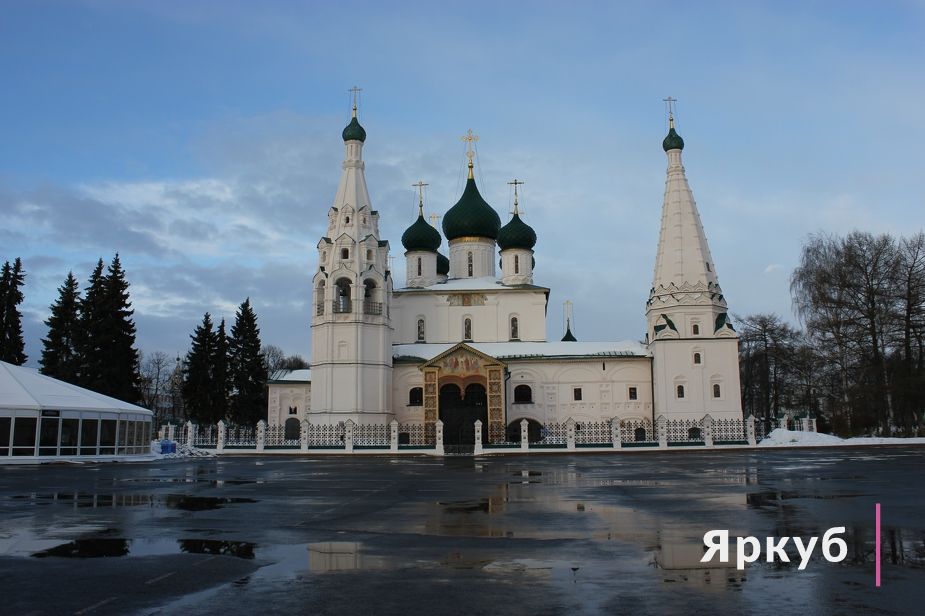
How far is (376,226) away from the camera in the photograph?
43.5 metres

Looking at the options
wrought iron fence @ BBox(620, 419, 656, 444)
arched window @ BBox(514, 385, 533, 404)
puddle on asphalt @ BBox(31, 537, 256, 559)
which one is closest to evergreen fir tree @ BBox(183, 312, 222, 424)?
arched window @ BBox(514, 385, 533, 404)

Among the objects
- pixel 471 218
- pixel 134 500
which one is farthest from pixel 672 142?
pixel 134 500

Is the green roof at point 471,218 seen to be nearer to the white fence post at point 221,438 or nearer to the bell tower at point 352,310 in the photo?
the bell tower at point 352,310

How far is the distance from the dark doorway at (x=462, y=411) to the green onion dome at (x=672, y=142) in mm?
17833

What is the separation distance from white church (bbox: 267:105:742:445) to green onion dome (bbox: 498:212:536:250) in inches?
3.5

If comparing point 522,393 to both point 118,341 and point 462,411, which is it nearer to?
Result: point 462,411

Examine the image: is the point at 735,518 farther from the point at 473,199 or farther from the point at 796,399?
the point at 796,399

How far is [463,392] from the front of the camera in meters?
42.8

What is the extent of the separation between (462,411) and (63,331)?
22718mm

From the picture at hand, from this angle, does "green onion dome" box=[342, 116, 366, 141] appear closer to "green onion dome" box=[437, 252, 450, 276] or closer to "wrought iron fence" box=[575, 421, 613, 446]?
"green onion dome" box=[437, 252, 450, 276]

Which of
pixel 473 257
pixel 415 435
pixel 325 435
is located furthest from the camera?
pixel 473 257

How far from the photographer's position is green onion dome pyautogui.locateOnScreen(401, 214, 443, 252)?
50000mm

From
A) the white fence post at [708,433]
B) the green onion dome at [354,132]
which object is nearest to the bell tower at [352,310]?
the green onion dome at [354,132]

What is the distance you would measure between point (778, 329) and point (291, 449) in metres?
32.1
